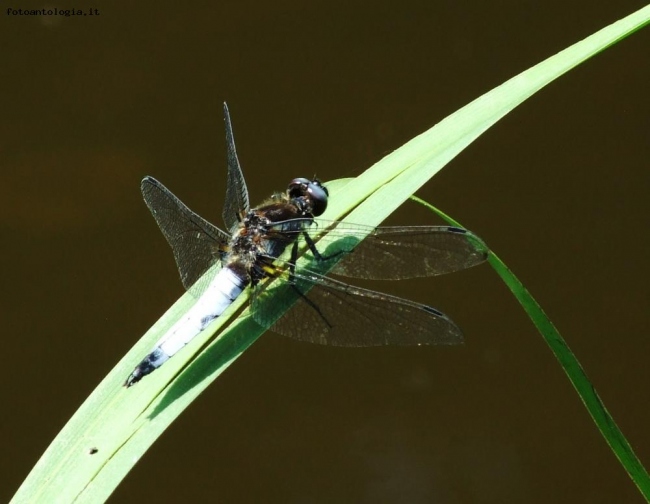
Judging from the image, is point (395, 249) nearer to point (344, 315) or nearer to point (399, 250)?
point (399, 250)

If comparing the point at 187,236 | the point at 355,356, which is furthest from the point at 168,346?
the point at 355,356

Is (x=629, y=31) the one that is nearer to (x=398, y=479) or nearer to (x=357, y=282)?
(x=357, y=282)

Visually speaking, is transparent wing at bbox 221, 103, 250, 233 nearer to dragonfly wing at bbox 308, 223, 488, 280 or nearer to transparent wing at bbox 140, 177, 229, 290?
transparent wing at bbox 140, 177, 229, 290

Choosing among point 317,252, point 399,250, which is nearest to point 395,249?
point 399,250

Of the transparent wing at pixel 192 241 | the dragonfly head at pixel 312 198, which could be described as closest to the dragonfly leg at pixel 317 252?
the dragonfly head at pixel 312 198

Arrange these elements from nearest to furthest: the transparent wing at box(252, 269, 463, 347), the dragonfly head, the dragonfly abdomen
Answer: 1. the dragonfly abdomen
2. the transparent wing at box(252, 269, 463, 347)
3. the dragonfly head

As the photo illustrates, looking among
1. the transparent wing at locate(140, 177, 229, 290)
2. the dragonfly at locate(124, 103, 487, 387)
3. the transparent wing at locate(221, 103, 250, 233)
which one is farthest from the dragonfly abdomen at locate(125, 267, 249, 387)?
the transparent wing at locate(221, 103, 250, 233)

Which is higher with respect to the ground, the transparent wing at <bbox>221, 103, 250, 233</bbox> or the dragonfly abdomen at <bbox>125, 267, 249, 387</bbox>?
the transparent wing at <bbox>221, 103, 250, 233</bbox>
